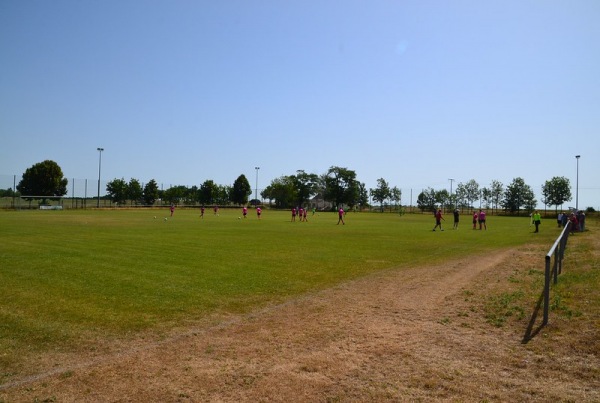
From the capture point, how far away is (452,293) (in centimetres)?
999

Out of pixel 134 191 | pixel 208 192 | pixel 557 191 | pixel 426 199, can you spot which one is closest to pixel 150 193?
pixel 134 191

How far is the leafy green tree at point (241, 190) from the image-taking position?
11575 cm

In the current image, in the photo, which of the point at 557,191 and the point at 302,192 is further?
the point at 302,192

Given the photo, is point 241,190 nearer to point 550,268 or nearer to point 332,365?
point 550,268

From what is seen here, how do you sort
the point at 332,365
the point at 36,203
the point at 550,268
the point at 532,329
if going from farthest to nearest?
the point at 36,203, the point at 550,268, the point at 532,329, the point at 332,365

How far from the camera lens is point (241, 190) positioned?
380 ft

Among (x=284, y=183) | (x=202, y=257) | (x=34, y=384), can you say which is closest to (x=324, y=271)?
(x=202, y=257)

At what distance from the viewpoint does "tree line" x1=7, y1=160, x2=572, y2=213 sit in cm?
8300

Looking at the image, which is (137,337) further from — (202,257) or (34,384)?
(202,257)

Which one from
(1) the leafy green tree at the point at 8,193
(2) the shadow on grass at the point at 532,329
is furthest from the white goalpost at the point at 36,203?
(2) the shadow on grass at the point at 532,329

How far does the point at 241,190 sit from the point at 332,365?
366 feet

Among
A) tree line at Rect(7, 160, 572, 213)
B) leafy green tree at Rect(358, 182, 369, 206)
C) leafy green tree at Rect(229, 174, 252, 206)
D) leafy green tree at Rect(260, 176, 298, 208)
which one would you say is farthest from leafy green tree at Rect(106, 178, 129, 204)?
leafy green tree at Rect(358, 182, 369, 206)

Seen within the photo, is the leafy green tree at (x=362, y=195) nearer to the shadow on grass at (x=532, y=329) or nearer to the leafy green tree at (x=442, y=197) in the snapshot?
the leafy green tree at (x=442, y=197)

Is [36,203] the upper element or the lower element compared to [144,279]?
upper
